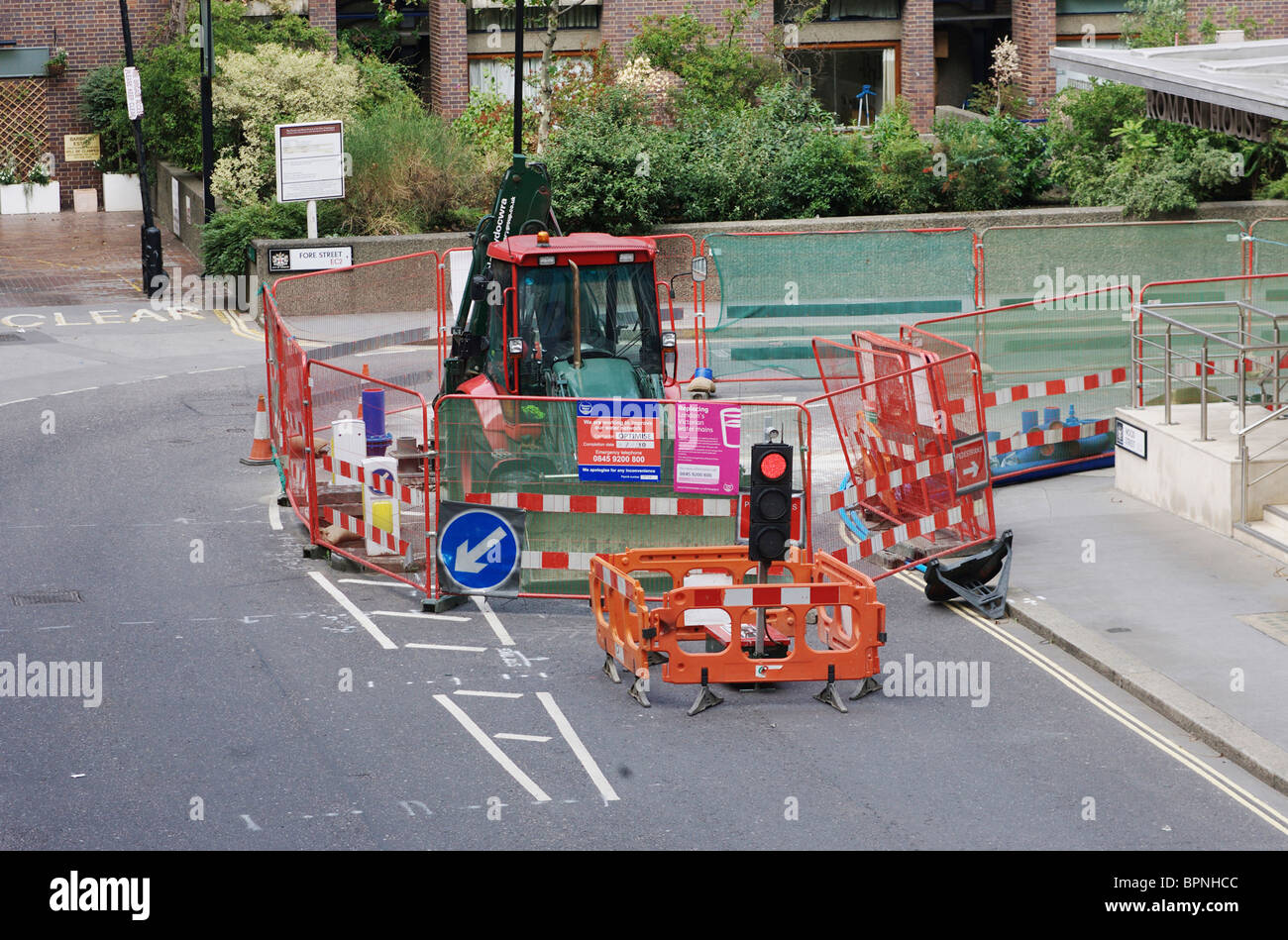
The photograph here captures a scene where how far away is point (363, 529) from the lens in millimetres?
13594

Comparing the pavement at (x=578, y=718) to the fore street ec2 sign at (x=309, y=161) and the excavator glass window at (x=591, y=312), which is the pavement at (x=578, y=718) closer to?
the excavator glass window at (x=591, y=312)

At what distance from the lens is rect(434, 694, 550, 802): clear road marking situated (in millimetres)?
9039

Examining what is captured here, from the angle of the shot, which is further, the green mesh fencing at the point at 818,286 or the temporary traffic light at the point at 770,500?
the green mesh fencing at the point at 818,286

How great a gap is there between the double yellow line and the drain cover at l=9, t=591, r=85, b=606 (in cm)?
1219

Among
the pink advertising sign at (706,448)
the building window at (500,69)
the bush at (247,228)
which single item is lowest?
the pink advertising sign at (706,448)

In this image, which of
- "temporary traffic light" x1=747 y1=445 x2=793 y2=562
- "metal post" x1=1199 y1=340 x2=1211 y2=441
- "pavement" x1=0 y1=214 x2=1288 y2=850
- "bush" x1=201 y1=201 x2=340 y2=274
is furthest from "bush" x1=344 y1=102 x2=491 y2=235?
"temporary traffic light" x1=747 y1=445 x2=793 y2=562

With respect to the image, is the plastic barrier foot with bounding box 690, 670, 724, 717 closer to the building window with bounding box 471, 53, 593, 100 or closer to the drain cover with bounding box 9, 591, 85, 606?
the drain cover with bounding box 9, 591, 85, 606

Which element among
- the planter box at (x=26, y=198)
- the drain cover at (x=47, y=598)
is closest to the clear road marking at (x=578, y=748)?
the drain cover at (x=47, y=598)

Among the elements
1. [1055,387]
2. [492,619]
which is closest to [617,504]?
[492,619]

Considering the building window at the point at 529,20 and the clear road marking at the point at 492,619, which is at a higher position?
the building window at the point at 529,20

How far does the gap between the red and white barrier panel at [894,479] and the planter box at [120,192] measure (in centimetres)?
2717

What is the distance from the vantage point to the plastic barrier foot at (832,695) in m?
10.4

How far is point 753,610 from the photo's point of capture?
36.5 ft

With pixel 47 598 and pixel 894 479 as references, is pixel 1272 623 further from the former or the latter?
pixel 47 598
